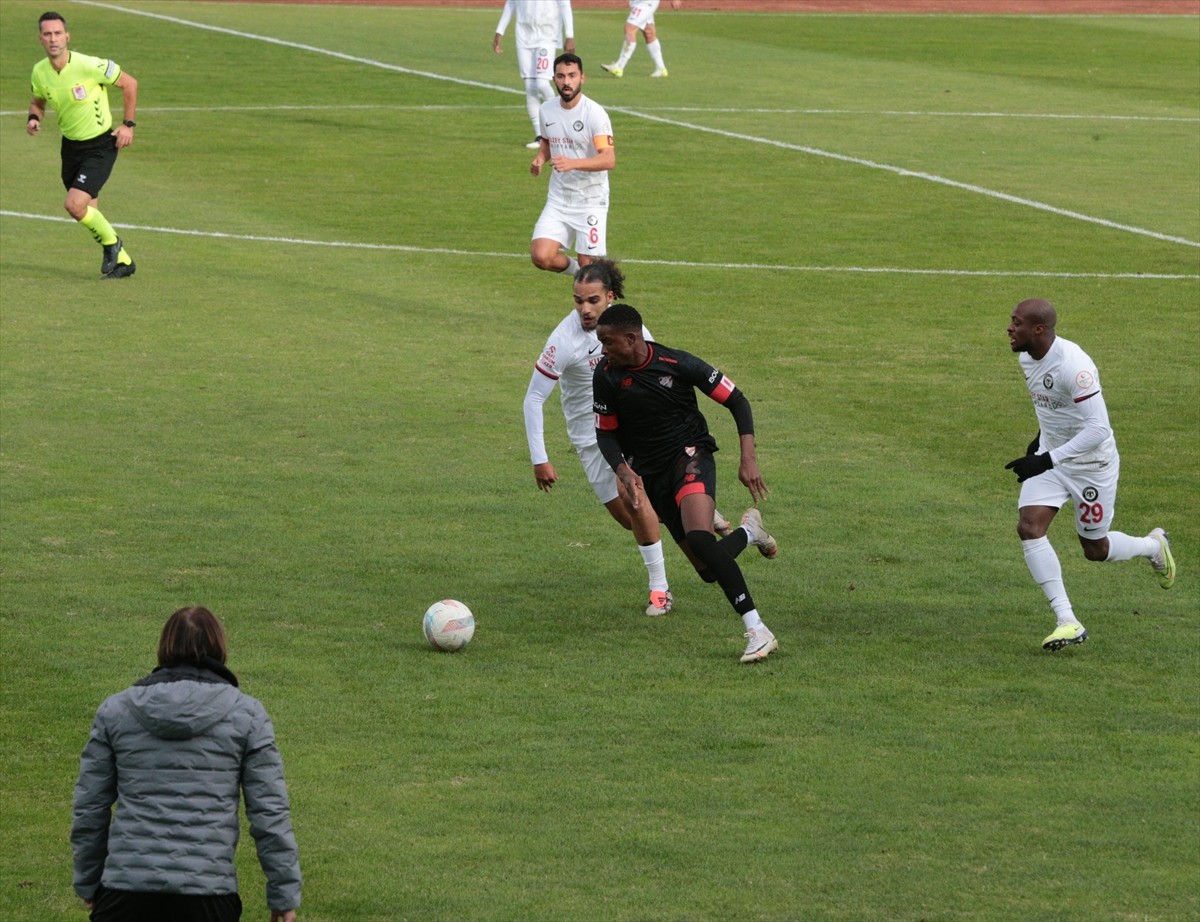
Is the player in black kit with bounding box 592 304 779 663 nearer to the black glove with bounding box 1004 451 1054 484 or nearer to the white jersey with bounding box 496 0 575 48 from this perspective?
the black glove with bounding box 1004 451 1054 484

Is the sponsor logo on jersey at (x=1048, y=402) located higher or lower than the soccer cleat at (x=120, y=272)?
higher

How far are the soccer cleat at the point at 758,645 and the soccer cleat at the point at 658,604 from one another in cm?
109

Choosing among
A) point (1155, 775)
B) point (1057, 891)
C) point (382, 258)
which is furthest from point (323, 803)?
point (382, 258)

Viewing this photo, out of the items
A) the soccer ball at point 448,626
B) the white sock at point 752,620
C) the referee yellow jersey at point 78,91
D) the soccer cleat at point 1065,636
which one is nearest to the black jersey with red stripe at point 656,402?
the white sock at point 752,620

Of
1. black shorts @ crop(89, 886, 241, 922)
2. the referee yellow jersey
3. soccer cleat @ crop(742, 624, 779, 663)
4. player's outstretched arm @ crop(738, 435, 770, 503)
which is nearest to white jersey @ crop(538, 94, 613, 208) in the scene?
the referee yellow jersey

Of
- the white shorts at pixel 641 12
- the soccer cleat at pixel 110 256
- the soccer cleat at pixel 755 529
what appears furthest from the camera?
the white shorts at pixel 641 12

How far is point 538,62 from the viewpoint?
28719mm

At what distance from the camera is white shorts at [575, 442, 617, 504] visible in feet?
38.8

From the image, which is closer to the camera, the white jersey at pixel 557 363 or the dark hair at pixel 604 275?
the dark hair at pixel 604 275

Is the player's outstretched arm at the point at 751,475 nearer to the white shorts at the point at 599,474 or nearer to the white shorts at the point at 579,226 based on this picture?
the white shorts at the point at 599,474

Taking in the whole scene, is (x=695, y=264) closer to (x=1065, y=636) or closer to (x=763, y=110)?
(x=1065, y=636)

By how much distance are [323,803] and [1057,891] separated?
3.24m

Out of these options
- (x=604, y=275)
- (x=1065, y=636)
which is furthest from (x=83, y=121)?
(x=1065, y=636)

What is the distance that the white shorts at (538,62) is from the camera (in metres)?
28.7
